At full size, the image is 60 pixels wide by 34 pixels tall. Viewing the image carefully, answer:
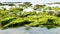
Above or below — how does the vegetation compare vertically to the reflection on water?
above

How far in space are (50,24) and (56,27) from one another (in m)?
0.07

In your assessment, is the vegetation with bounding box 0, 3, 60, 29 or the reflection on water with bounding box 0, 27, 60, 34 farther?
the vegetation with bounding box 0, 3, 60, 29

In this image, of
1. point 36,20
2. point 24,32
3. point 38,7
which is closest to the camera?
point 24,32

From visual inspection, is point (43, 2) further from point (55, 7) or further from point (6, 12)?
point (6, 12)

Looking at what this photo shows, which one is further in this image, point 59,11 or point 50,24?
point 59,11

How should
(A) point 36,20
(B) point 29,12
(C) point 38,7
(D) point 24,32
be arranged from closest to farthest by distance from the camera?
A: (D) point 24,32
(A) point 36,20
(B) point 29,12
(C) point 38,7

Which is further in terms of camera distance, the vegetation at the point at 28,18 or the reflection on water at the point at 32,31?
the vegetation at the point at 28,18

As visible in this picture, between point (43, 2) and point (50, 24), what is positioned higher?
point (43, 2)

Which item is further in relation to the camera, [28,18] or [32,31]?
[28,18]

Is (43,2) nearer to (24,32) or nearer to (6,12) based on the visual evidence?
(6,12)

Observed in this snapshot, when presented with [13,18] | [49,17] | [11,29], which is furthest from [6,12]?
[49,17]

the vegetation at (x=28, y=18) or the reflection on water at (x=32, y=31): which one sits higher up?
the vegetation at (x=28, y=18)

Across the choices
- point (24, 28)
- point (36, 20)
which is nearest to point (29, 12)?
point (36, 20)

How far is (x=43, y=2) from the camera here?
229cm
